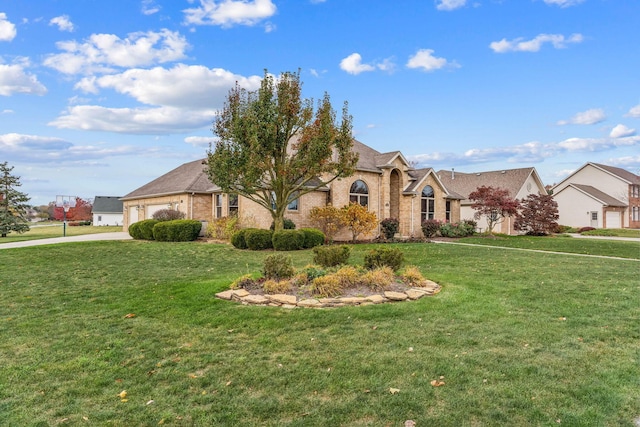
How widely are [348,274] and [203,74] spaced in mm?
12007

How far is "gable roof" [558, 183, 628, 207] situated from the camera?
3628 centimetres

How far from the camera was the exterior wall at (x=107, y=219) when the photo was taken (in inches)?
2405

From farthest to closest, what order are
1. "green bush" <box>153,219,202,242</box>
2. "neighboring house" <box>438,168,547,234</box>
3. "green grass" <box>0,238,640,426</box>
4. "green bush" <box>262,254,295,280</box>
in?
"neighboring house" <box>438,168,547,234</box> → "green bush" <box>153,219,202,242</box> → "green bush" <box>262,254,295,280</box> → "green grass" <box>0,238,640,426</box>

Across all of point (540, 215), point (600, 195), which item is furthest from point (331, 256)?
point (600, 195)

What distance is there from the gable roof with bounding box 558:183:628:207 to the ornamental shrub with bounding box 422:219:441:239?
831 inches

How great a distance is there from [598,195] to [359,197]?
28.4 metres

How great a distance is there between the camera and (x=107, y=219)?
61.6 meters

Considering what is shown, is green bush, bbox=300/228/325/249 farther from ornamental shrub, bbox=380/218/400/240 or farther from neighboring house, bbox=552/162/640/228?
neighboring house, bbox=552/162/640/228

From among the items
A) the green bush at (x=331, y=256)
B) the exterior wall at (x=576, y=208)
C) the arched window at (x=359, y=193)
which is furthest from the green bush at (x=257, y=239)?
→ the exterior wall at (x=576, y=208)

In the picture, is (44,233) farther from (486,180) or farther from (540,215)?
(540,215)

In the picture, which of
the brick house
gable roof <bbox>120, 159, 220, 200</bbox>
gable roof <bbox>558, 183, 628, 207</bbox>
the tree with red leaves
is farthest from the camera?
the tree with red leaves

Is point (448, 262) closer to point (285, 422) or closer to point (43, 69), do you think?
point (285, 422)

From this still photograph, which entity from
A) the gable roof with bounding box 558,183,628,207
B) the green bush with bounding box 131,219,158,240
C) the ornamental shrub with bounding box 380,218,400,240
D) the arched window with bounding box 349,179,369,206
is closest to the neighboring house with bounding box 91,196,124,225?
the green bush with bounding box 131,219,158,240

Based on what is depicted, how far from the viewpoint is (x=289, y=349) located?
15.8ft
